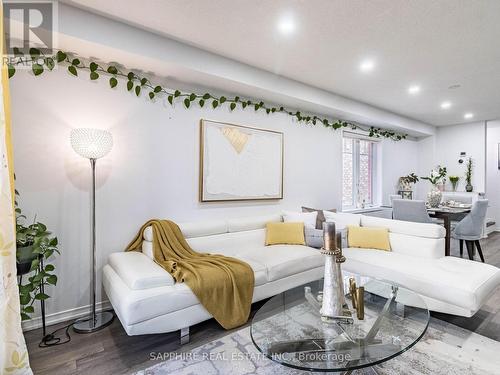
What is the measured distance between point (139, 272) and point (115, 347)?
574 millimetres

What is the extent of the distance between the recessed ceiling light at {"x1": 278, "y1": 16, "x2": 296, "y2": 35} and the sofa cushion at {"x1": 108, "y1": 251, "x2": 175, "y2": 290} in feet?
7.43

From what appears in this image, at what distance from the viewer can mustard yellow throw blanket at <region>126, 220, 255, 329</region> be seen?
2.20 meters

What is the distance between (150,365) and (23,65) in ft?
8.53

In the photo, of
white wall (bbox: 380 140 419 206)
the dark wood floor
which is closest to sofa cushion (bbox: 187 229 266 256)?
the dark wood floor

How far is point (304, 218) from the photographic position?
3.66 meters

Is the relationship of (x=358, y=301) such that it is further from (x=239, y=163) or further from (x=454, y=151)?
(x=454, y=151)

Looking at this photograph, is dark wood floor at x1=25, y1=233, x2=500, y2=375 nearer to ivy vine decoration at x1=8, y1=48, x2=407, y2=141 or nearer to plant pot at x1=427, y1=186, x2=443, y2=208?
plant pot at x1=427, y1=186, x2=443, y2=208

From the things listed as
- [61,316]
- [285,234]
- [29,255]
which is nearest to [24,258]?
[29,255]

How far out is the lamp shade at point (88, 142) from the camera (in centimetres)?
231

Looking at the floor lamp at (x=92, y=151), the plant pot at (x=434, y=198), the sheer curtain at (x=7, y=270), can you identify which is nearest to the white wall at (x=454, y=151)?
the plant pot at (x=434, y=198)

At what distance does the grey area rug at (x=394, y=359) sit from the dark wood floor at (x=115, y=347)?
4.2 inches

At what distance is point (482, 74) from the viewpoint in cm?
348

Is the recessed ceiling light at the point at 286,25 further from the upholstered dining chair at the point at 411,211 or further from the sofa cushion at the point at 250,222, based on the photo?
the upholstered dining chair at the point at 411,211

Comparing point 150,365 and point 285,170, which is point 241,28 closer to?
point 285,170
